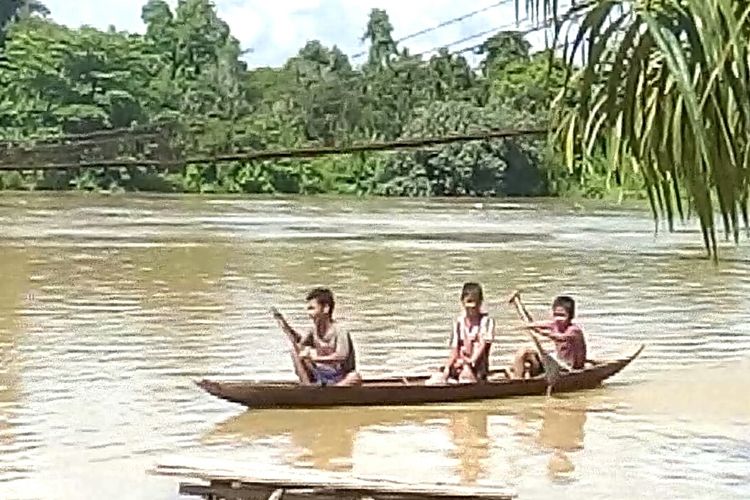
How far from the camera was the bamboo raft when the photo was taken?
5.69 m

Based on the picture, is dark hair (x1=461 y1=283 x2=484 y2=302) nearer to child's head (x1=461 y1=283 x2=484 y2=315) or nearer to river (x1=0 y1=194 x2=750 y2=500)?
child's head (x1=461 y1=283 x2=484 y2=315)

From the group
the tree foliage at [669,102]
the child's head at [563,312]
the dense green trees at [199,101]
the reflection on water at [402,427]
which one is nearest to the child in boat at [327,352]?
the reflection on water at [402,427]

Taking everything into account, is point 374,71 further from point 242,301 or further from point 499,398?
point 499,398

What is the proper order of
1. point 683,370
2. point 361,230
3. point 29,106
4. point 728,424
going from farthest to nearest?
point 29,106 < point 361,230 < point 683,370 < point 728,424

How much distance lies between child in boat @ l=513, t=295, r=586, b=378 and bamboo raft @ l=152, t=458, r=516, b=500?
13.9ft

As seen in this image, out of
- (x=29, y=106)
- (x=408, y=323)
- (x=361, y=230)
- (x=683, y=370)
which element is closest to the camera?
(x=683, y=370)

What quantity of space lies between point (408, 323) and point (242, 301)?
276 cm

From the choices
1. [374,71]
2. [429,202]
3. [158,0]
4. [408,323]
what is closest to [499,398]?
[408,323]

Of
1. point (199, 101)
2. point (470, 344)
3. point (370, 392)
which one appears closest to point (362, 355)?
point (470, 344)

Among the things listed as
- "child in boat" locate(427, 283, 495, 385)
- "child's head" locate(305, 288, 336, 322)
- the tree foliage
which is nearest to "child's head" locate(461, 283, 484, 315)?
"child in boat" locate(427, 283, 495, 385)

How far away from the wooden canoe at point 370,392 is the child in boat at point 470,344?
9cm

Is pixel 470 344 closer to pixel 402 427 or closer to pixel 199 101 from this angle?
pixel 402 427

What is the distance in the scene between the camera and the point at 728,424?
32.2ft

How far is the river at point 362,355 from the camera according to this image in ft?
27.2
